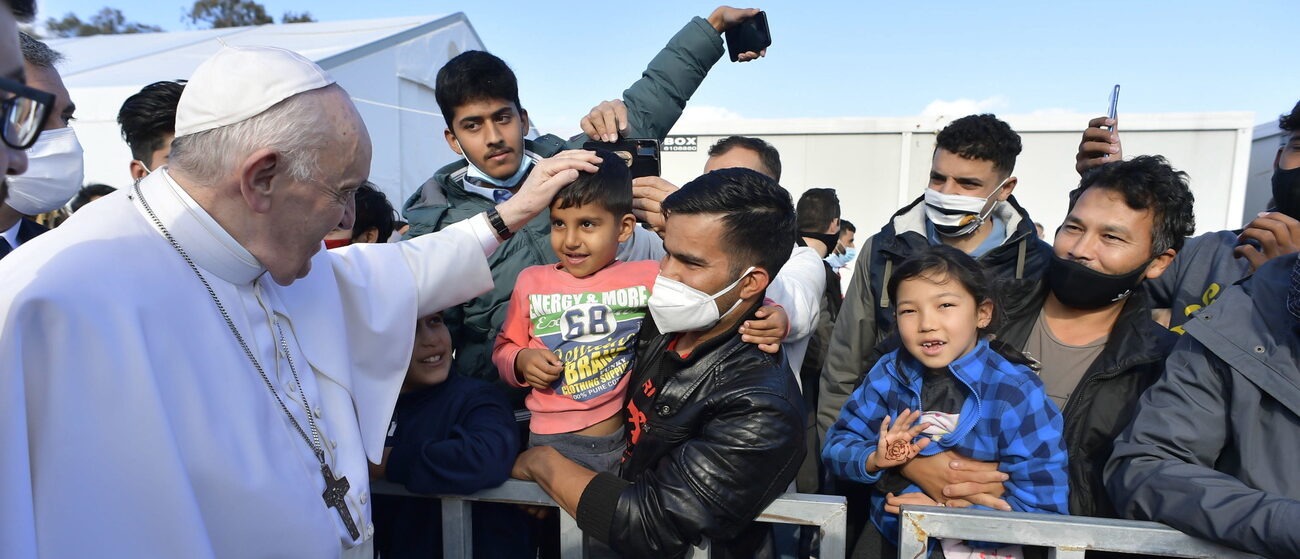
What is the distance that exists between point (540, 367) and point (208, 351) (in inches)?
37.7

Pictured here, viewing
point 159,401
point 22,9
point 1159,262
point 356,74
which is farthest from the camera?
point 356,74

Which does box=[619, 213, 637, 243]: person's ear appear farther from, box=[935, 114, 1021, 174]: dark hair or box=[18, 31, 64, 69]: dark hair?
box=[18, 31, 64, 69]: dark hair

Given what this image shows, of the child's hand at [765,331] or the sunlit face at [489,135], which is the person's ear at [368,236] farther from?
the child's hand at [765,331]

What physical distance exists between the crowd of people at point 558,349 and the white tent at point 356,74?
8138 mm

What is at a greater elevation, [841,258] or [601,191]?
[601,191]

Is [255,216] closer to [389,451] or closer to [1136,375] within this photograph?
[389,451]

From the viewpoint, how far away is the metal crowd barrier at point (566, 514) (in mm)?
1909

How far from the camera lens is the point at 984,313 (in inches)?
92.5

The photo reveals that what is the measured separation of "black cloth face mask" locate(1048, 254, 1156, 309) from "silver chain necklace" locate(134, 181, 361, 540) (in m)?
2.52

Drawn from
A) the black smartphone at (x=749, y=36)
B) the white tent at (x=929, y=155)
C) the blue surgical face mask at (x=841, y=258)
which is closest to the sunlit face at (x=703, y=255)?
the black smartphone at (x=749, y=36)

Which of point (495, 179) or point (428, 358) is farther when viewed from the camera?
point (495, 179)

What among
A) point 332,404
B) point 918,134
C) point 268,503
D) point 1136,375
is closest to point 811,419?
point 1136,375

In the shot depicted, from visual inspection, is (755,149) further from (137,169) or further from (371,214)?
(137,169)

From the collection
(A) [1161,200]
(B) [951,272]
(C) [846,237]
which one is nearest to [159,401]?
(B) [951,272]
